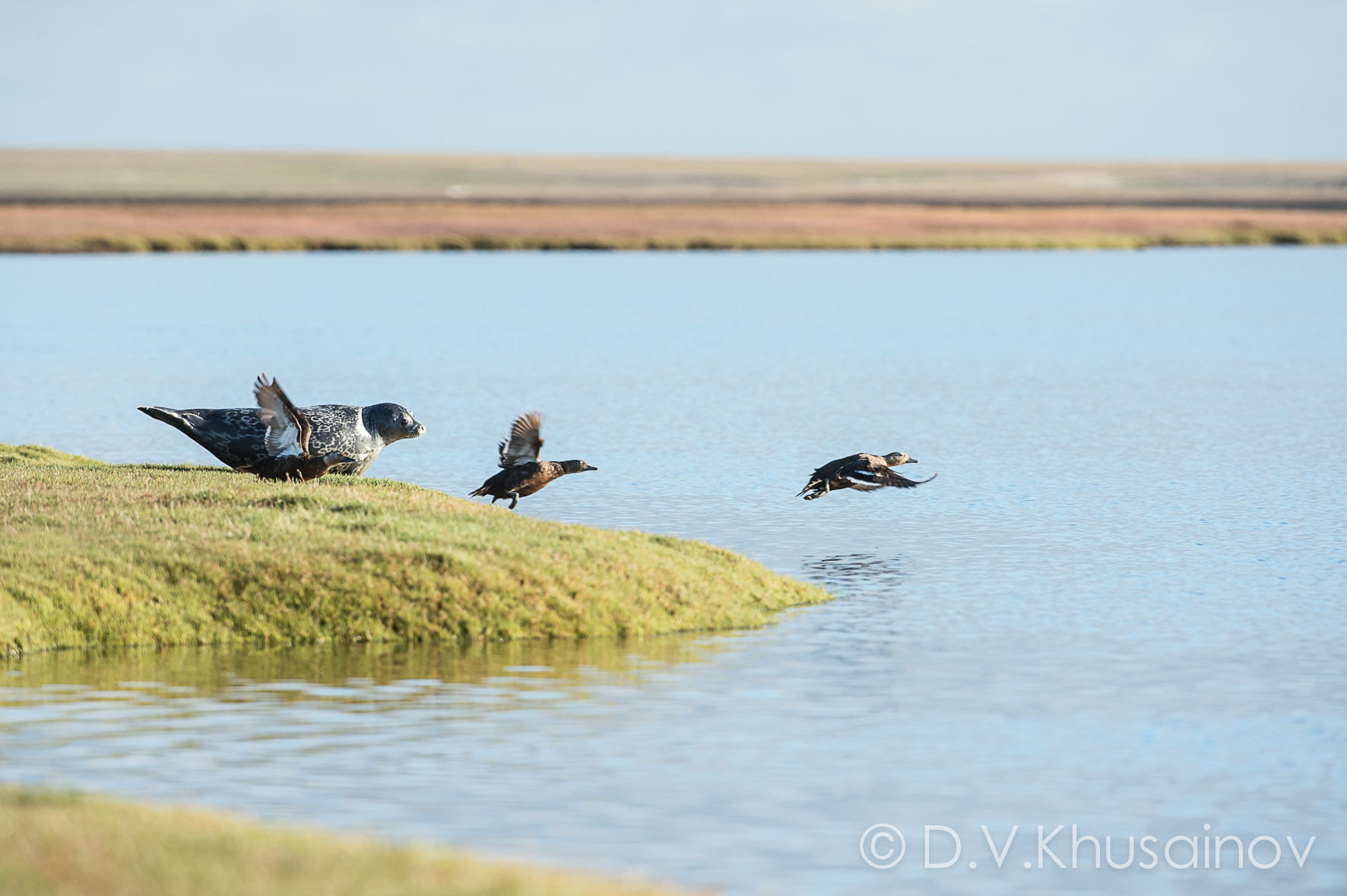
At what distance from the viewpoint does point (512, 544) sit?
2088cm

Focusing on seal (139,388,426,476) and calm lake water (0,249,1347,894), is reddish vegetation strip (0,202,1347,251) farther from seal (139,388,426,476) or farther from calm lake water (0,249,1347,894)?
seal (139,388,426,476)

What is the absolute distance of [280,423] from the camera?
23656 millimetres

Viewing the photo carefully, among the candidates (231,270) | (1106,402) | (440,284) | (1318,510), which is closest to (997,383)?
(1106,402)

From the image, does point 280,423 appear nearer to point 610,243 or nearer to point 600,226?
point 610,243

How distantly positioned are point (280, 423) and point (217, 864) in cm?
1325

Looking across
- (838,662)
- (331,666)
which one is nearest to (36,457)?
(331,666)

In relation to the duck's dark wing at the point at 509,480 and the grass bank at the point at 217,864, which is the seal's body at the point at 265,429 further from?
the grass bank at the point at 217,864

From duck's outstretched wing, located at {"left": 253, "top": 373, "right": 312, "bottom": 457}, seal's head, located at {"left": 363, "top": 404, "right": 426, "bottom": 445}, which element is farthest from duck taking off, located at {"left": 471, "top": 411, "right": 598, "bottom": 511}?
duck's outstretched wing, located at {"left": 253, "top": 373, "right": 312, "bottom": 457}

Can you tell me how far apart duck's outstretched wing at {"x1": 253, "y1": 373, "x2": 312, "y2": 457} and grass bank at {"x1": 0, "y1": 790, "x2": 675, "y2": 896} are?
11.3m

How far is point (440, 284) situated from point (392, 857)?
9368 centimetres

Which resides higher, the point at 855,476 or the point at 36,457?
the point at 855,476

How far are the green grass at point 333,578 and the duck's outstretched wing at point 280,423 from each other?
1.25 m

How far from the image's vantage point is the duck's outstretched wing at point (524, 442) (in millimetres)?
23562

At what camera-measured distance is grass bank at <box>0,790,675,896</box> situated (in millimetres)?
10508
